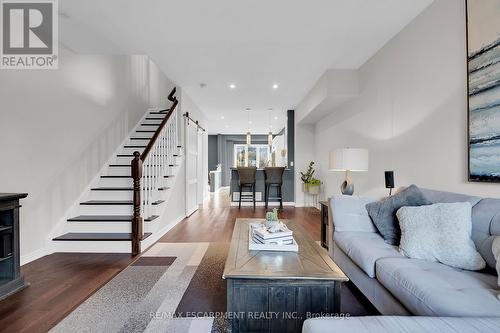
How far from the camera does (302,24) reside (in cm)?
271

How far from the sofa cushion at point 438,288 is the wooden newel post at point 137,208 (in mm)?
2550

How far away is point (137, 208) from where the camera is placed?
3025 millimetres

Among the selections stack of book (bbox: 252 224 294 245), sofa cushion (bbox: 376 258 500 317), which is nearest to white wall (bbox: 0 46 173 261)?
stack of book (bbox: 252 224 294 245)

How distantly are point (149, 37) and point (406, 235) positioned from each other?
132 inches

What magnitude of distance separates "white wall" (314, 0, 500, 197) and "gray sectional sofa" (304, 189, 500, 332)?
0.36 meters

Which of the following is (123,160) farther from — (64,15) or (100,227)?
(64,15)

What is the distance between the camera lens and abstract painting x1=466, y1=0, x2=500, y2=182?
5.67ft

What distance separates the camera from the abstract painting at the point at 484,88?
1729mm

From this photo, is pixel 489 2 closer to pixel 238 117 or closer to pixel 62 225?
pixel 62 225

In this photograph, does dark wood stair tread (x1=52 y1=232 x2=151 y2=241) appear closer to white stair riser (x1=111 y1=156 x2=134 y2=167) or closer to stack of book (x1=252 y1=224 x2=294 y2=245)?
white stair riser (x1=111 y1=156 x2=134 y2=167)

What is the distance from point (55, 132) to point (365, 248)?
358 cm

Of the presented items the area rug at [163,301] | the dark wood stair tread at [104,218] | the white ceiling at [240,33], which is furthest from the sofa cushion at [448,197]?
the dark wood stair tread at [104,218]

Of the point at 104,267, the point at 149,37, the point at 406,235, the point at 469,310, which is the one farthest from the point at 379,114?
the point at 104,267

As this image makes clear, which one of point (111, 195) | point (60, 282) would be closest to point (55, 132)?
point (111, 195)
